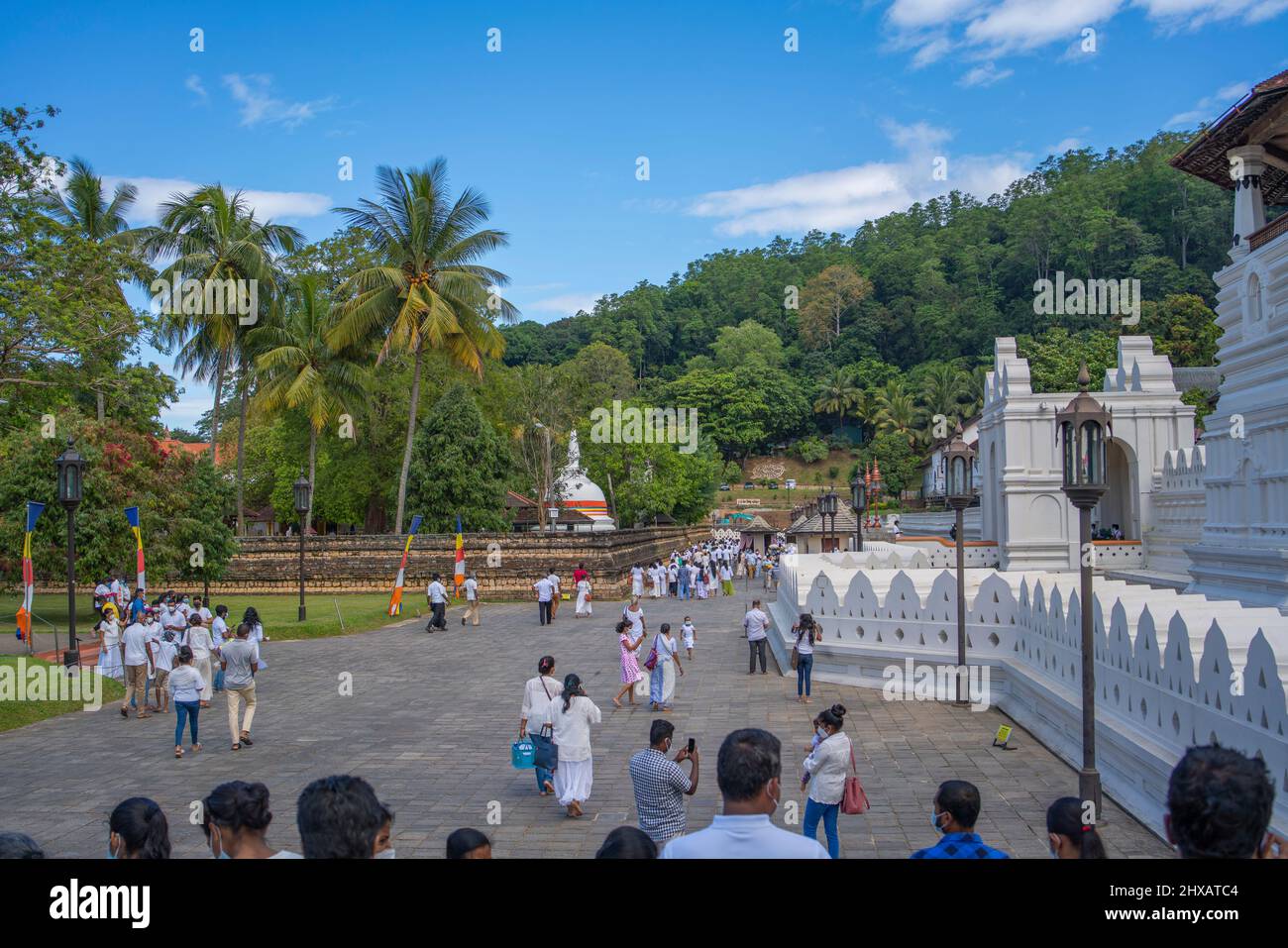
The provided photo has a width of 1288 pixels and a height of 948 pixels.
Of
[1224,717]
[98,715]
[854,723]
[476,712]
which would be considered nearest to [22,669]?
[98,715]

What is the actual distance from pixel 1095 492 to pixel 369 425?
36.7 m

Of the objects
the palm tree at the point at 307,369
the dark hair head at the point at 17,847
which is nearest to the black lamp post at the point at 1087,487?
the dark hair head at the point at 17,847

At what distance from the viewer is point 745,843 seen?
3.46 m

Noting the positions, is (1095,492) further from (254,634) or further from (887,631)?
(254,634)

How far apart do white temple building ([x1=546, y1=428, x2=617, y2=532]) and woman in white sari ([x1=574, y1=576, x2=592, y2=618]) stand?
18682 mm

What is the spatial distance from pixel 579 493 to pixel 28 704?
41.0 m

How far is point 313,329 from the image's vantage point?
36875 mm

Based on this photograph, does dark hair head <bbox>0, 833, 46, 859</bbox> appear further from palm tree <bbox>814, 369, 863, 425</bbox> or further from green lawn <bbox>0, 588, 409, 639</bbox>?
palm tree <bbox>814, 369, 863, 425</bbox>

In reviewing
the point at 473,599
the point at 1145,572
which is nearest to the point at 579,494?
the point at 473,599

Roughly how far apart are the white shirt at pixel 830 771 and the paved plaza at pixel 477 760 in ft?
2.67

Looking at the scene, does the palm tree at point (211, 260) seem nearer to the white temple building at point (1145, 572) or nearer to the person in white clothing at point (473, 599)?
the person in white clothing at point (473, 599)

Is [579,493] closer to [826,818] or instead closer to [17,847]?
[826,818]

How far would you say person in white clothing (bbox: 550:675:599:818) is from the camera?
340 inches
